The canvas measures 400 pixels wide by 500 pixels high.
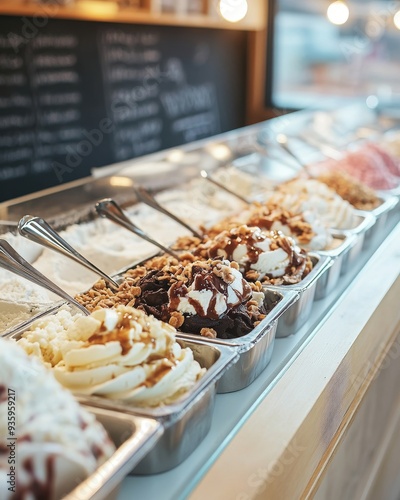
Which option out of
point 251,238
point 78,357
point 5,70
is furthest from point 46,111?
point 78,357

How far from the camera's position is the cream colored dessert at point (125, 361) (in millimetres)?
1049

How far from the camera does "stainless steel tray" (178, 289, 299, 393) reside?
1243 mm

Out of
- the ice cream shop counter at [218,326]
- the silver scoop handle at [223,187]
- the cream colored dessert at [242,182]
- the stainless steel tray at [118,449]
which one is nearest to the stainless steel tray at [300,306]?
the ice cream shop counter at [218,326]

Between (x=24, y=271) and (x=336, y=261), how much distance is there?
0.83 meters

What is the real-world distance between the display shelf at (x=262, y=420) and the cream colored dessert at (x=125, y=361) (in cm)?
12

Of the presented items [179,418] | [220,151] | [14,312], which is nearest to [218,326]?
[179,418]

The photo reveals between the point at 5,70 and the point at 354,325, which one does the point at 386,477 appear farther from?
the point at 5,70

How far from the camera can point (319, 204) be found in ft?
7.13

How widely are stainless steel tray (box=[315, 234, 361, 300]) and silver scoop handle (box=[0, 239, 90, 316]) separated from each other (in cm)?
67

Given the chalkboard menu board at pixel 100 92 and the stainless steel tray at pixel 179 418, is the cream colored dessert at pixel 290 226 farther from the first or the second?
the chalkboard menu board at pixel 100 92

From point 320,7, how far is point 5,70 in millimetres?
2984

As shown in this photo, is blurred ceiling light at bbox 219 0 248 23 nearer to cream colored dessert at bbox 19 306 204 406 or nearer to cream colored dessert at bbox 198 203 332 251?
cream colored dessert at bbox 198 203 332 251

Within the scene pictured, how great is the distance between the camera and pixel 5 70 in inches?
141

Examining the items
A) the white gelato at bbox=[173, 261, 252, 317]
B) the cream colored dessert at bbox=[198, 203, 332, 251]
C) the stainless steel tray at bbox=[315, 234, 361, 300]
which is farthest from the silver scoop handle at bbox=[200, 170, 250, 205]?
the white gelato at bbox=[173, 261, 252, 317]
